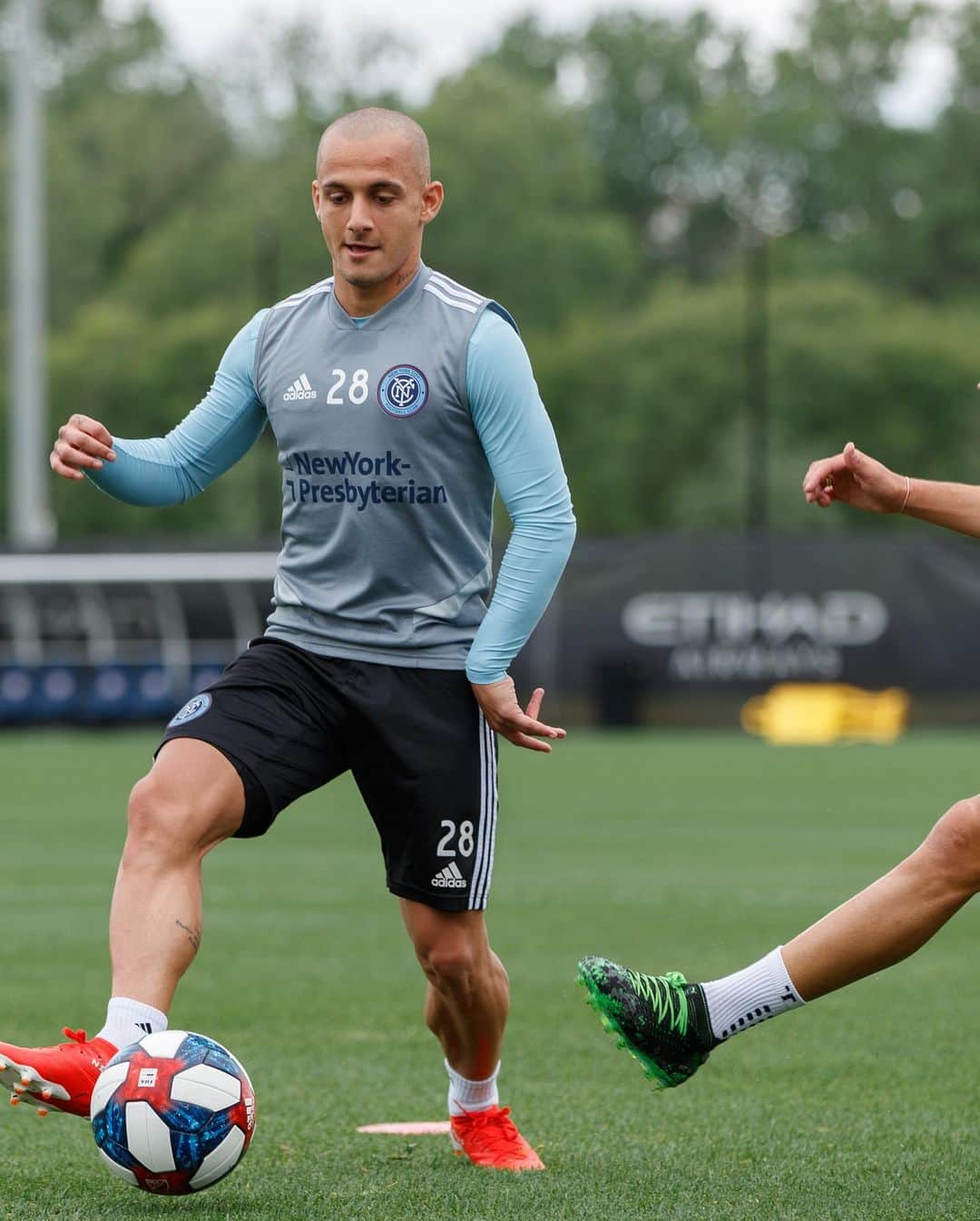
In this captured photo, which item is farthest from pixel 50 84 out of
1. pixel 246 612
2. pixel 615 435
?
pixel 246 612

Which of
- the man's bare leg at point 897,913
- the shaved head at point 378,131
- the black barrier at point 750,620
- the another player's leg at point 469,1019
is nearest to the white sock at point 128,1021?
the another player's leg at point 469,1019

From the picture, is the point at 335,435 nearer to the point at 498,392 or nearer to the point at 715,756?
the point at 498,392

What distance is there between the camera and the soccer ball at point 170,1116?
4379mm

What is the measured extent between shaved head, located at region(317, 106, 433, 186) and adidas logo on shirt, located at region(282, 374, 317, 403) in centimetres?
49

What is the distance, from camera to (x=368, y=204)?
495 cm

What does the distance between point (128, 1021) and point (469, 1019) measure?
1068 mm

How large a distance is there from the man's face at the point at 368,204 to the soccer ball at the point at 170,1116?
72.1 inches

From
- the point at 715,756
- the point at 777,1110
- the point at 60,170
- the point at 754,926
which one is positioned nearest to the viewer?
the point at 777,1110

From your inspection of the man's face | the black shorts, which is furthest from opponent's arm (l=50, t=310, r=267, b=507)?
the black shorts

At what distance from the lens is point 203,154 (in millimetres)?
65062

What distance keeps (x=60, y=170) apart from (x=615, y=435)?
1813cm

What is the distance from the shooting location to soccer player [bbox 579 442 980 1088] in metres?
4.66

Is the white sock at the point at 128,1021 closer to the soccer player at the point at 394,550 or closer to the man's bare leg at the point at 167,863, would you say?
the man's bare leg at the point at 167,863

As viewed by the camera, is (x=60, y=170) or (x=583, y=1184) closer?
(x=583, y=1184)
